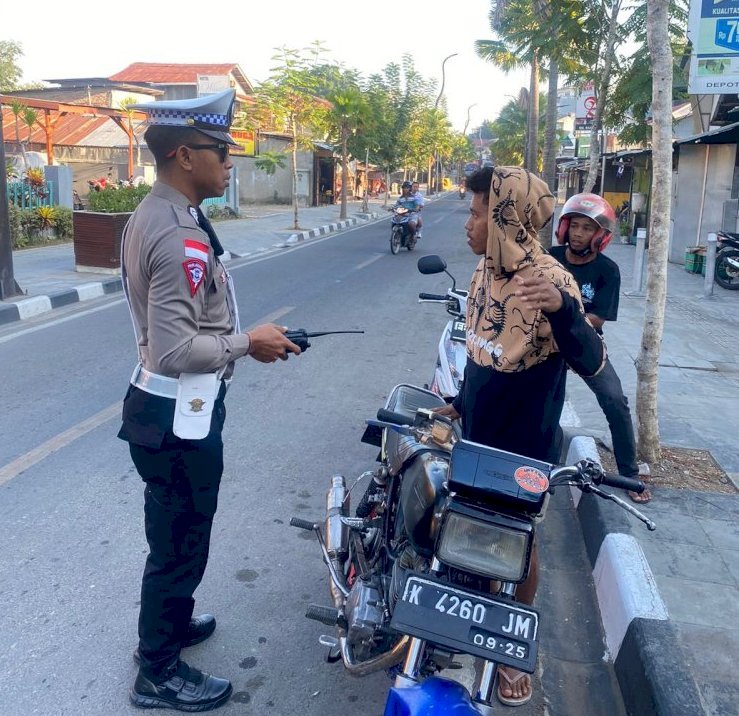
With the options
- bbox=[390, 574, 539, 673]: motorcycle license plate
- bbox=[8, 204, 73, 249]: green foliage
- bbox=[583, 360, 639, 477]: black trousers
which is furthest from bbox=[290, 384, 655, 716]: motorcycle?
bbox=[8, 204, 73, 249]: green foliage

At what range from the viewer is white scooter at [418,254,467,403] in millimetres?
3886

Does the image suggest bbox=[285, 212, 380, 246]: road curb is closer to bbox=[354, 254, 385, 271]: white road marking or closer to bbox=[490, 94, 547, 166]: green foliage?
bbox=[354, 254, 385, 271]: white road marking

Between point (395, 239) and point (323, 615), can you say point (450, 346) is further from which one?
point (395, 239)

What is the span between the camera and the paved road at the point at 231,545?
2.54 m

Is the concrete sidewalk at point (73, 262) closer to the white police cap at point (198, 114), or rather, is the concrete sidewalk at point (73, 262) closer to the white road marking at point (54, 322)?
the white road marking at point (54, 322)

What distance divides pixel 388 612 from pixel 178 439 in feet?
2.62

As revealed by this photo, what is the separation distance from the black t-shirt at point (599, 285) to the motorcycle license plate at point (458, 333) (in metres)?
0.71

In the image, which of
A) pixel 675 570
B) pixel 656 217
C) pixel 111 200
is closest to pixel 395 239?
pixel 111 200

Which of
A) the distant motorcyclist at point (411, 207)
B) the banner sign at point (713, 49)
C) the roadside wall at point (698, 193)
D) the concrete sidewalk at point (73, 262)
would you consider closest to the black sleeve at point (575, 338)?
the concrete sidewalk at point (73, 262)

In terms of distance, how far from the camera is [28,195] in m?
13.9

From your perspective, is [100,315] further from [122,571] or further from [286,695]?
[286,695]

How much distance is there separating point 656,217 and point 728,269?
7853 mm

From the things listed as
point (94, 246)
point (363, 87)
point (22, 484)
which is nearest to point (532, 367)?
point (22, 484)

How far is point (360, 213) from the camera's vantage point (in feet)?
92.5
